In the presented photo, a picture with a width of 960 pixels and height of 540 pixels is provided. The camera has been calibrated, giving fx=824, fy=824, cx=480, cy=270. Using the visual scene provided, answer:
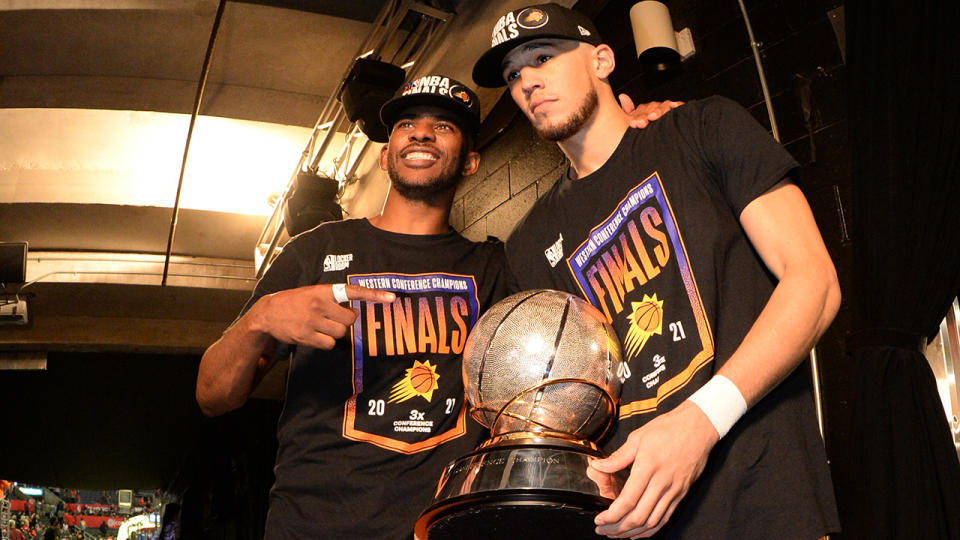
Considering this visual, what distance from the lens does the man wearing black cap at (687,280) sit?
47.3 inches

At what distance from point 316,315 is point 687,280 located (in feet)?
2.44

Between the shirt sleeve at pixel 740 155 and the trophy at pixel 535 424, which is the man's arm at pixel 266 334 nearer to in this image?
the trophy at pixel 535 424

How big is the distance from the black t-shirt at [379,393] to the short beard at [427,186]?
0.15m

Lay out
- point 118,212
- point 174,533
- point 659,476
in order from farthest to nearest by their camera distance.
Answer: point 174,533 < point 118,212 < point 659,476

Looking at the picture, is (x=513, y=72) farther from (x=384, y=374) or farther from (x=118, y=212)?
(x=118, y=212)

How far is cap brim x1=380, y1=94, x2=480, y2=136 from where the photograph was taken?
2.38 meters

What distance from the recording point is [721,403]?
119 centimetres

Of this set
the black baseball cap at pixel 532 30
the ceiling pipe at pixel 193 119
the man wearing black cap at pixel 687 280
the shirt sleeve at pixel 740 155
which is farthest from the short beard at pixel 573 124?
the ceiling pipe at pixel 193 119

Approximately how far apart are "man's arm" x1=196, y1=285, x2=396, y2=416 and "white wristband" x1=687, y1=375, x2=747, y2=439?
722mm

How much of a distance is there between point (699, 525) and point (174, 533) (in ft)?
41.6

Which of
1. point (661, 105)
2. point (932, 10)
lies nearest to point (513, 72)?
point (661, 105)

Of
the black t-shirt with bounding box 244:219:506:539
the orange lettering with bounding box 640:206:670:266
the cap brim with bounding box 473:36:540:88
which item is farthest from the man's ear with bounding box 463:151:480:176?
the orange lettering with bounding box 640:206:670:266

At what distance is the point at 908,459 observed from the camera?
6.32ft

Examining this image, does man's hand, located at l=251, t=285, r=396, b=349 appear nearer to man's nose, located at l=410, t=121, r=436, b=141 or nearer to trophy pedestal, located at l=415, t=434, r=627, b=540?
trophy pedestal, located at l=415, t=434, r=627, b=540
